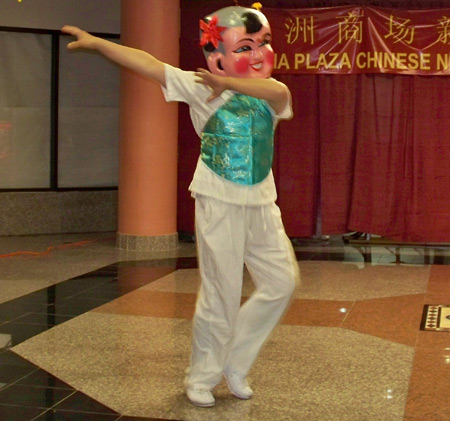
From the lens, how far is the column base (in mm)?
7246

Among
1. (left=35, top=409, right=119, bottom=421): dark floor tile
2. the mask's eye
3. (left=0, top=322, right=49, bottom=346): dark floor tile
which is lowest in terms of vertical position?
(left=0, top=322, right=49, bottom=346): dark floor tile

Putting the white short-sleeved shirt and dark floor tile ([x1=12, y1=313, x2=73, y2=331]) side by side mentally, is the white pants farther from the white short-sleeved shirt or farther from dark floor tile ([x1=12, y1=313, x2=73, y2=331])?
dark floor tile ([x1=12, y1=313, x2=73, y2=331])

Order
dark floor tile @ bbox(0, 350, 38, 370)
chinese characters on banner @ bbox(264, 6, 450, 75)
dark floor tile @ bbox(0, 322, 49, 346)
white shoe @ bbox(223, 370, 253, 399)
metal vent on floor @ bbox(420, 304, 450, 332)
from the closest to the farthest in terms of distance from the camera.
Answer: white shoe @ bbox(223, 370, 253, 399) < dark floor tile @ bbox(0, 350, 38, 370) < dark floor tile @ bbox(0, 322, 49, 346) < metal vent on floor @ bbox(420, 304, 450, 332) < chinese characters on banner @ bbox(264, 6, 450, 75)

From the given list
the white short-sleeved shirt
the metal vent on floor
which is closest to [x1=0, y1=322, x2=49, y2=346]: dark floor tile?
the white short-sleeved shirt

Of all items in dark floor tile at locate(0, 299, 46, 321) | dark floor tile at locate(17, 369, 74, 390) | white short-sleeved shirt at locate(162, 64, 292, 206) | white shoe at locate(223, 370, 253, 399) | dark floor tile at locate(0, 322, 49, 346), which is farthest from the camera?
dark floor tile at locate(0, 299, 46, 321)

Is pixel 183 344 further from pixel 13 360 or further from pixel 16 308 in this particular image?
pixel 16 308

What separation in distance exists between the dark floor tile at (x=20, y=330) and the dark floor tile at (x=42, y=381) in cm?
62

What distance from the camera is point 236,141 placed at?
10.2ft

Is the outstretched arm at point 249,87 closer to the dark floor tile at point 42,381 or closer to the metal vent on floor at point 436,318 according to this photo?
the dark floor tile at point 42,381

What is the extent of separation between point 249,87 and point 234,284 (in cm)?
73

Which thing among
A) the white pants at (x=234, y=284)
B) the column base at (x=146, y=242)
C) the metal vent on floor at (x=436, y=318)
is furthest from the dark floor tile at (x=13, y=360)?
the column base at (x=146, y=242)

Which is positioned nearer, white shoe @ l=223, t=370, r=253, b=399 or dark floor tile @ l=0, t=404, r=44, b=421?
dark floor tile @ l=0, t=404, r=44, b=421

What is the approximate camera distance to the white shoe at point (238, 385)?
3.22 metres

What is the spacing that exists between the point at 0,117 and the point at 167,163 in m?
1.96
